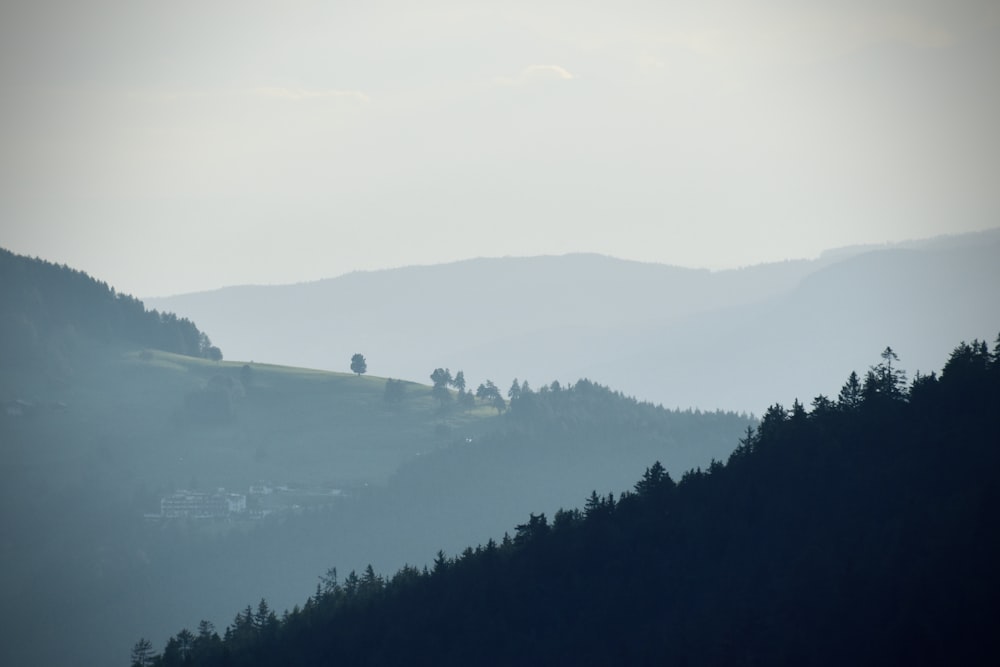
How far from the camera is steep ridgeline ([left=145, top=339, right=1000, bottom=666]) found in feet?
351

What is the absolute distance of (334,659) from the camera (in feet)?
474

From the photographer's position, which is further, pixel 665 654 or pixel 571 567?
pixel 571 567

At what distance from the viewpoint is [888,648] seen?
102m

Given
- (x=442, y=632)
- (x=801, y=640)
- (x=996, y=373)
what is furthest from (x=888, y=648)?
(x=442, y=632)

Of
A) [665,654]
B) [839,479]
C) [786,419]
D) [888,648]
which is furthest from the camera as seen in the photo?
[786,419]

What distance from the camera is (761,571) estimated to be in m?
124

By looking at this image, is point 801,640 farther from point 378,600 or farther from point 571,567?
point 378,600

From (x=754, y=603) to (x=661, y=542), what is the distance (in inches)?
843

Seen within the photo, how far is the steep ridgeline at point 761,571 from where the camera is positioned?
107m

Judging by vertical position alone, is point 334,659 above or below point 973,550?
below

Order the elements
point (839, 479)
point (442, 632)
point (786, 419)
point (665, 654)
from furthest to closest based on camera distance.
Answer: point (786, 419) → point (442, 632) → point (839, 479) → point (665, 654)

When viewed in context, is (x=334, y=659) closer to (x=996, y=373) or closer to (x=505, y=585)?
(x=505, y=585)

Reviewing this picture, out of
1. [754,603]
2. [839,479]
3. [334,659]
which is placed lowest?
[334,659]

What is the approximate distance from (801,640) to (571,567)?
37369 millimetres
